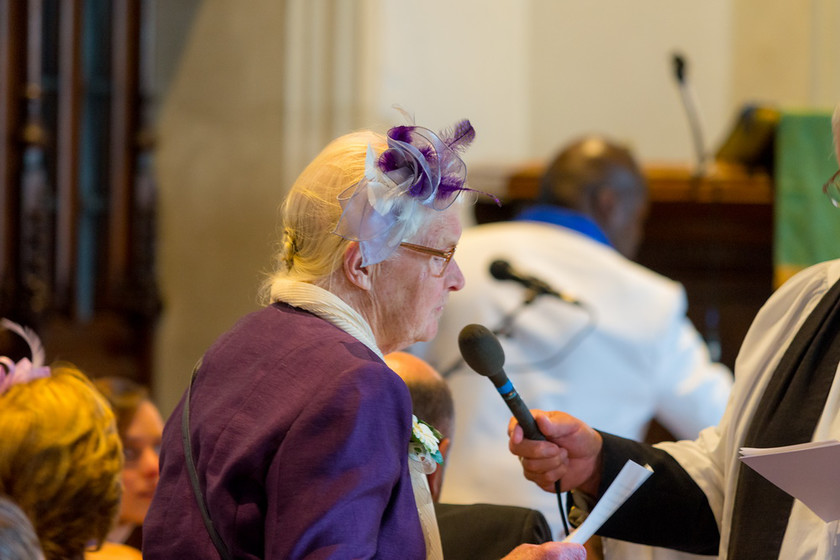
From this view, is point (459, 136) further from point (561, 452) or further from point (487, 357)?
point (561, 452)

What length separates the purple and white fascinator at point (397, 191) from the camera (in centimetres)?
169

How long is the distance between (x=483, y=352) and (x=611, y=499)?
12.4 inches

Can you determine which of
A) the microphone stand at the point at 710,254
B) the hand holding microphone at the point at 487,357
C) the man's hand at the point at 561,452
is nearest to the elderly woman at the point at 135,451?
the man's hand at the point at 561,452

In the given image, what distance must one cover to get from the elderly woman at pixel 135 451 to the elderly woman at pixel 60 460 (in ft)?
2.54

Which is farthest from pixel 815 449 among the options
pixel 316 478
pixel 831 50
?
pixel 831 50

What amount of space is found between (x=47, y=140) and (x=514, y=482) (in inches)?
103

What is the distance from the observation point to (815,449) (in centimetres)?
162

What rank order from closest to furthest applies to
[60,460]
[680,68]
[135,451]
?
[60,460]
[135,451]
[680,68]

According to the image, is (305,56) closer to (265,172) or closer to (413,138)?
(265,172)

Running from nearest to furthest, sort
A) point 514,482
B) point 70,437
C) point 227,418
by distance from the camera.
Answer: point 227,418
point 70,437
point 514,482

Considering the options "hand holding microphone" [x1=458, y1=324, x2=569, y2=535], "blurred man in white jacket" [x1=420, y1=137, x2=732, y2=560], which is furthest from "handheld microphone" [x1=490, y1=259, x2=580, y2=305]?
"hand holding microphone" [x1=458, y1=324, x2=569, y2=535]

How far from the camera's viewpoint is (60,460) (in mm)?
1910

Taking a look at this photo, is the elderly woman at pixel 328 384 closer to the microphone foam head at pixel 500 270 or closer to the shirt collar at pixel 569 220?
the microphone foam head at pixel 500 270

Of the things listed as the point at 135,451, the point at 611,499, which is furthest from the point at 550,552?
the point at 135,451
